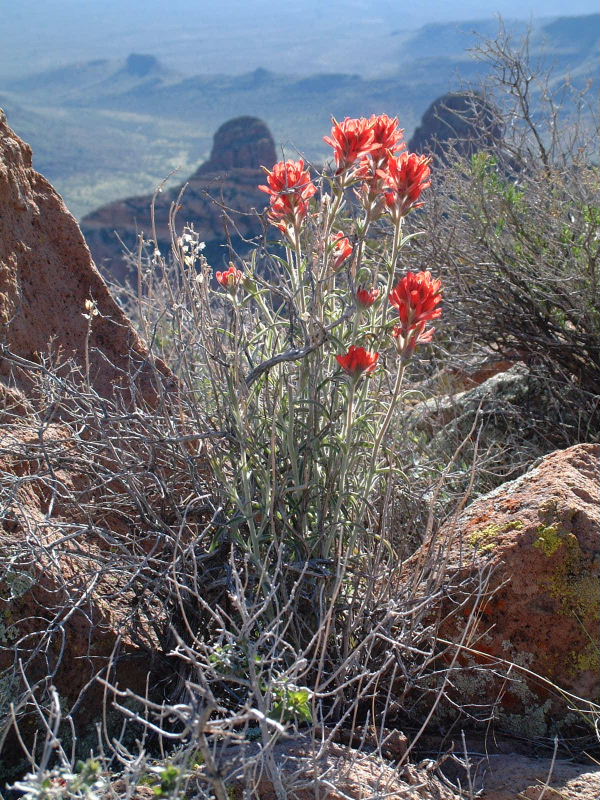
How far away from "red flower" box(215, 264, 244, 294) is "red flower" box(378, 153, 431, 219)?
0.51 m

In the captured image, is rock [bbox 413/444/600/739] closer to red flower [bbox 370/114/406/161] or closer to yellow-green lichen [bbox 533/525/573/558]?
yellow-green lichen [bbox 533/525/573/558]

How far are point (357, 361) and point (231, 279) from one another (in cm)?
57

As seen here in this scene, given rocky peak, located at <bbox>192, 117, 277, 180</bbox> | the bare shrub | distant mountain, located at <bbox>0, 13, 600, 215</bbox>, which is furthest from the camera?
distant mountain, located at <bbox>0, 13, 600, 215</bbox>

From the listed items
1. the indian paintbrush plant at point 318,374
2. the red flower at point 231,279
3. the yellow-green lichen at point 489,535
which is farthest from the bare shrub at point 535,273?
the red flower at point 231,279

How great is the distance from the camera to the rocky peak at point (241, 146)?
40344 millimetres

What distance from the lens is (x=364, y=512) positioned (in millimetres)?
2549

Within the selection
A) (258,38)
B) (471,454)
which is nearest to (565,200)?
(471,454)

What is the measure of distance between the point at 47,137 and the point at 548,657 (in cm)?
5878

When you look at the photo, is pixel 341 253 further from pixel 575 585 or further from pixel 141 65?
pixel 141 65

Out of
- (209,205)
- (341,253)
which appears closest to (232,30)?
(209,205)

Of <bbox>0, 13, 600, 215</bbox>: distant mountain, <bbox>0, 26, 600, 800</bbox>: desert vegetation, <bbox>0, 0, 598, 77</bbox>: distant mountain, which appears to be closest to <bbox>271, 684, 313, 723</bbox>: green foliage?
<bbox>0, 26, 600, 800</bbox>: desert vegetation

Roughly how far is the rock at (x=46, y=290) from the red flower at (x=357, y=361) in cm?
121

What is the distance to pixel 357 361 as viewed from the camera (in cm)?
227

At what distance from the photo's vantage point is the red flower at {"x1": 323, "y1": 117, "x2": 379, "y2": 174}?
2346mm
